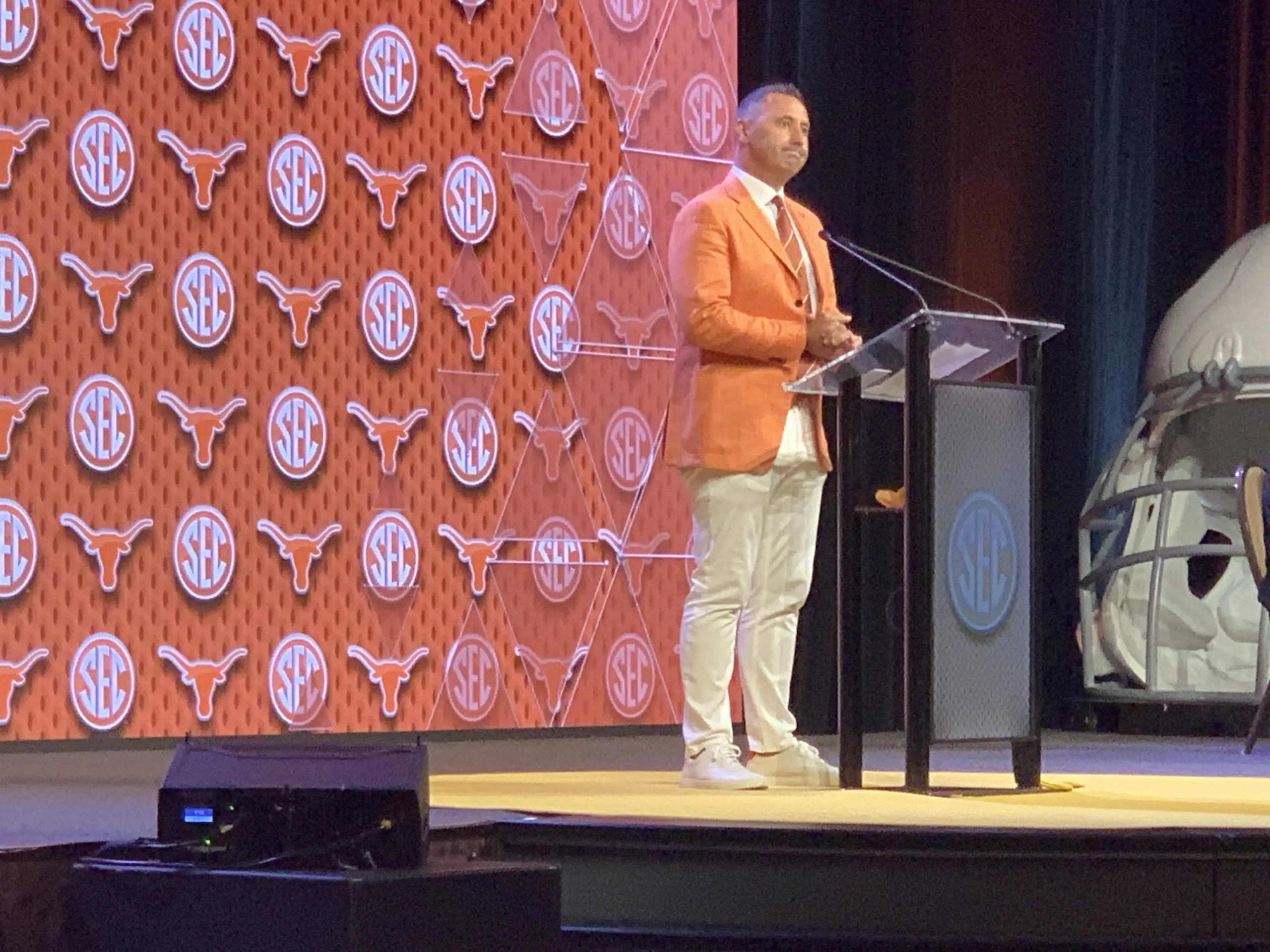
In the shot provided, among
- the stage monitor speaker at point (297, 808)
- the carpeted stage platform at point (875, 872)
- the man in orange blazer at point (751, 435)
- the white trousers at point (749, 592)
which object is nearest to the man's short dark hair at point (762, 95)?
the man in orange blazer at point (751, 435)

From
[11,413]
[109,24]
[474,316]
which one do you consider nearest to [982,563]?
[474,316]

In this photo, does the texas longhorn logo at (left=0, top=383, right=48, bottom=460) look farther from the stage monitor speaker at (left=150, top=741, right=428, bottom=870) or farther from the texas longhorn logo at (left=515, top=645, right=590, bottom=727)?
the stage monitor speaker at (left=150, top=741, right=428, bottom=870)

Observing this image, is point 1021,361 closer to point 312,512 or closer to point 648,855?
point 648,855

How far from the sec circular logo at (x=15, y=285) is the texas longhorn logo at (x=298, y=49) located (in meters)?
0.71

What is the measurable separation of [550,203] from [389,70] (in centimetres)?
62

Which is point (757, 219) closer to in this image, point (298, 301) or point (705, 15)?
point (298, 301)

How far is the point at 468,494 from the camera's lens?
Answer: 17.8 ft

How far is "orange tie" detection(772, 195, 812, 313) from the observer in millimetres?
3738

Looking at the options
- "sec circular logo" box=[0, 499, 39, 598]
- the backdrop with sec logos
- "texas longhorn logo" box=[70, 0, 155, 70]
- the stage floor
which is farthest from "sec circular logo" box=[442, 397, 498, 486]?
"texas longhorn logo" box=[70, 0, 155, 70]

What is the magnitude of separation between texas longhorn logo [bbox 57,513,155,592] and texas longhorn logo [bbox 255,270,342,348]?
2.22ft

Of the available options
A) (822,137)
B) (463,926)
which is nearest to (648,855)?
(463,926)

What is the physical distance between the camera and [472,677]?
5414 millimetres

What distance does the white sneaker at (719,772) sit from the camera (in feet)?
11.7

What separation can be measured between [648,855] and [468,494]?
9.07ft
